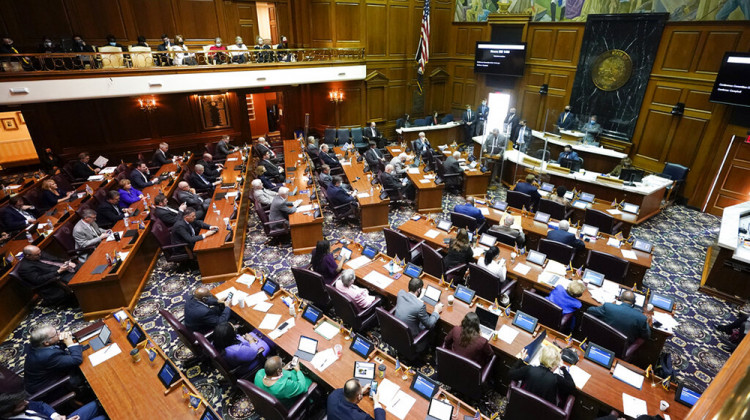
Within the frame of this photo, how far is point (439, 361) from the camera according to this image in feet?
15.3

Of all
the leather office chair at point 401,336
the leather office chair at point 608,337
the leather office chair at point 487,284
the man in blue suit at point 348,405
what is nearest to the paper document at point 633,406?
the leather office chair at point 608,337

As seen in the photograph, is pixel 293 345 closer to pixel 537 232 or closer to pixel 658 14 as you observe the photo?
pixel 537 232

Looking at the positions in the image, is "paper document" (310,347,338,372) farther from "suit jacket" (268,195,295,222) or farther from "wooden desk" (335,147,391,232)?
"wooden desk" (335,147,391,232)

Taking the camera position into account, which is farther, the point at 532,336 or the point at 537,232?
the point at 537,232

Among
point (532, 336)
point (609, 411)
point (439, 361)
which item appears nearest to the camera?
point (609, 411)

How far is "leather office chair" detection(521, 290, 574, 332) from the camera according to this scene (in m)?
5.31

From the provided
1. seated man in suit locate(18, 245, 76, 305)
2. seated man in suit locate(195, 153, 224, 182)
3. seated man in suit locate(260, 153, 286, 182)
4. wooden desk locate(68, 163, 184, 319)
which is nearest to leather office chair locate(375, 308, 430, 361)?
wooden desk locate(68, 163, 184, 319)

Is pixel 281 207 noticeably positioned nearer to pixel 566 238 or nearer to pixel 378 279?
pixel 378 279

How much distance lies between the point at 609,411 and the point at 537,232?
13.2 feet

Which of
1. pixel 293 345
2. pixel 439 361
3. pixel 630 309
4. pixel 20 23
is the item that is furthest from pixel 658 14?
pixel 20 23

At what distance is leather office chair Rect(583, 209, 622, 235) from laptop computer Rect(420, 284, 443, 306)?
445cm

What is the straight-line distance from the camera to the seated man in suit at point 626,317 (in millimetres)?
4938

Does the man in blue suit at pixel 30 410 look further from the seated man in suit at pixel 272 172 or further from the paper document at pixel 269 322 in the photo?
the seated man in suit at pixel 272 172

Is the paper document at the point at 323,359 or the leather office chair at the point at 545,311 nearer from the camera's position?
the paper document at the point at 323,359
